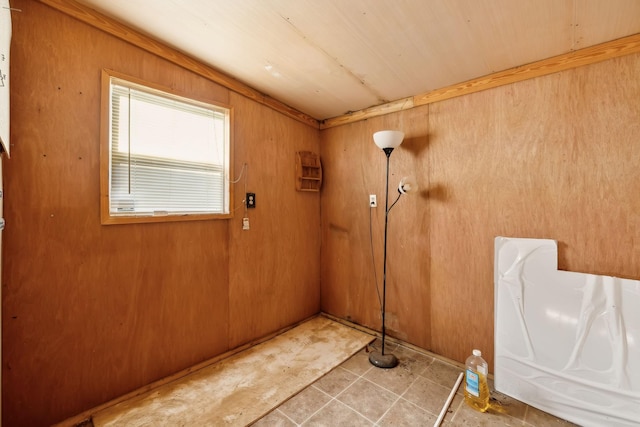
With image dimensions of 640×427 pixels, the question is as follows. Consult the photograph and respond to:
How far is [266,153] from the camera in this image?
2.48 metres

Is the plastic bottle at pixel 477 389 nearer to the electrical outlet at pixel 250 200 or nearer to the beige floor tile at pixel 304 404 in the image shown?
the beige floor tile at pixel 304 404

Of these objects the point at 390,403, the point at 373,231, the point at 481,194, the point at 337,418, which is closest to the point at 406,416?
the point at 390,403

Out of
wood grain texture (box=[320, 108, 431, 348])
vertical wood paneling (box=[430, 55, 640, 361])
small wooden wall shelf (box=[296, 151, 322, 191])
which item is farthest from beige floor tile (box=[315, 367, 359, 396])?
small wooden wall shelf (box=[296, 151, 322, 191])

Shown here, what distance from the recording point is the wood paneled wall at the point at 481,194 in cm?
156

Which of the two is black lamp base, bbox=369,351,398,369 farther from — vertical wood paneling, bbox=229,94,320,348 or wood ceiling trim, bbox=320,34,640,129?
wood ceiling trim, bbox=320,34,640,129

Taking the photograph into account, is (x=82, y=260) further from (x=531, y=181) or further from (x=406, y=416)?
(x=531, y=181)

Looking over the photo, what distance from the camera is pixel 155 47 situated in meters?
1.74

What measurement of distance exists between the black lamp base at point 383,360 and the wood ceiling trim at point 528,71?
2147mm

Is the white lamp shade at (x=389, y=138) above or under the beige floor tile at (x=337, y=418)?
above

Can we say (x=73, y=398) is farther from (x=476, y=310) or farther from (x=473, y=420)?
(x=476, y=310)

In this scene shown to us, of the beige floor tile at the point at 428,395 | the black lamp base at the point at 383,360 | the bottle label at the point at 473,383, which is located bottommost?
the beige floor tile at the point at 428,395

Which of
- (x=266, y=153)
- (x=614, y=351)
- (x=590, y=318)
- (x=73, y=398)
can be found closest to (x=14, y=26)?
(x=266, y=153)

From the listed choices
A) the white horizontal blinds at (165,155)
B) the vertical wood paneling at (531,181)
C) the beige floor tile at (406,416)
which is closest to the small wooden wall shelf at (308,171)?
the white horizontal blinds at (165,155)

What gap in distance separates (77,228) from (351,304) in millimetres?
2338
